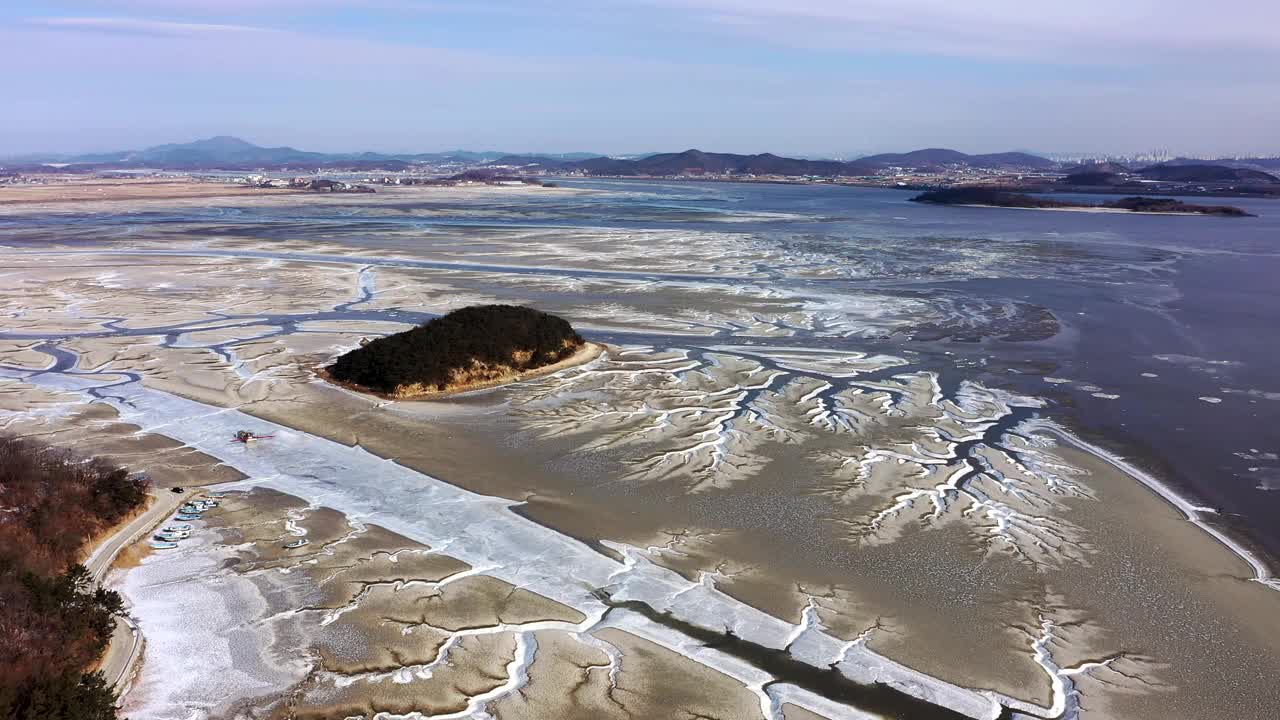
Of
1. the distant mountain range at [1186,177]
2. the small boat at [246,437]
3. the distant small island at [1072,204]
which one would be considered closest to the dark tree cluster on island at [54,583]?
the small boat at [246,437]

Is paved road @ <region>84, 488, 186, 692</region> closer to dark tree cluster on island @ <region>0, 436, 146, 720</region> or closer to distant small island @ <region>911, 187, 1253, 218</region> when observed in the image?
dark tree cluster on island @ <region>0, 436, 146, 720</region>

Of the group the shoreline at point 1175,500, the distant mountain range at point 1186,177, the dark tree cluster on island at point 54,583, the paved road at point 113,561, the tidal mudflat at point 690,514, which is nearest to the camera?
the dark tree cluster on island at point 54,583

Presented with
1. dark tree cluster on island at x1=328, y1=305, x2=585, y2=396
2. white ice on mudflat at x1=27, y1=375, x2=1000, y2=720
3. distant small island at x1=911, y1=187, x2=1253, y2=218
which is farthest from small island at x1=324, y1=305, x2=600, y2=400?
distant small island at x1=911, y1=187, x2=1253, y2=218

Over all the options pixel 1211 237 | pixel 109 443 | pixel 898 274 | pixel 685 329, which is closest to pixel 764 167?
pixel 1211 237

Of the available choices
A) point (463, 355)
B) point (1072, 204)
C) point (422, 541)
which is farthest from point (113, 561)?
point (1072, 204)

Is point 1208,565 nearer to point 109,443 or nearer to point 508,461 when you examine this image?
point 508,461

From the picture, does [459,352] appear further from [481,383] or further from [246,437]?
[246,437]

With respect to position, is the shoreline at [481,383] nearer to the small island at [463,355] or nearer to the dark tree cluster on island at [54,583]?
the small island at [463,355]

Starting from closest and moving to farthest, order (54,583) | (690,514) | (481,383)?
(54,583)
(690,514)
(481,383)
